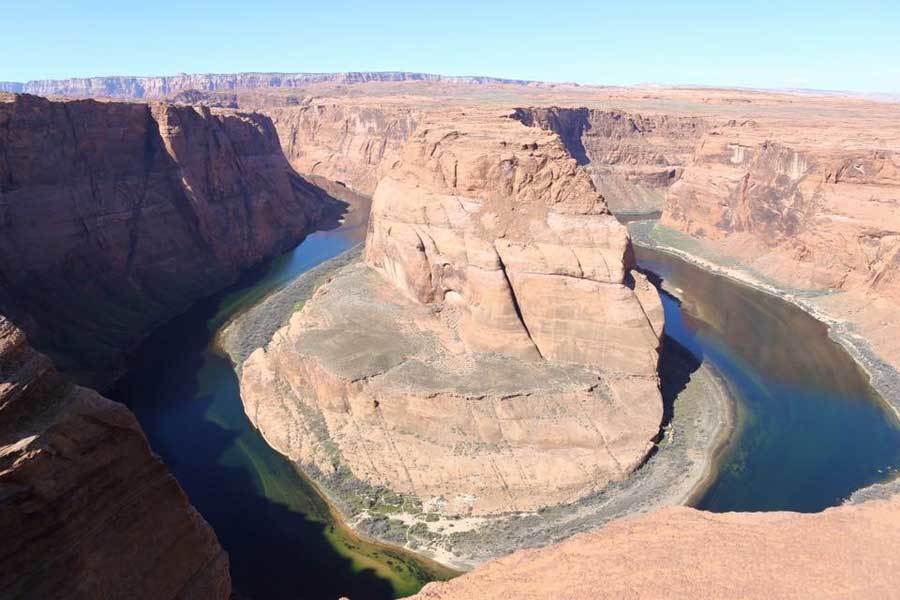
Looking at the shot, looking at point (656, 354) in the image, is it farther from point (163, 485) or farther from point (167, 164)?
point (167, 164)

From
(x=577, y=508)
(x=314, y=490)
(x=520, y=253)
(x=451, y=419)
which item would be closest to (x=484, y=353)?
(x=451, y=419)

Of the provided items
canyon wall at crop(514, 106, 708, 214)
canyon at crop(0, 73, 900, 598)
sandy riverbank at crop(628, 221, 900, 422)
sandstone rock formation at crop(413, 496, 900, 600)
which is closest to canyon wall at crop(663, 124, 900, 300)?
canyon at crop(0, 73, 900, 598)

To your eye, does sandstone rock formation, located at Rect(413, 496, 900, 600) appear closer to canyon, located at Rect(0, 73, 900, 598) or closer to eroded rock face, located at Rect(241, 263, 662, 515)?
canyon, located at Rect(0, 73, 900, 598)

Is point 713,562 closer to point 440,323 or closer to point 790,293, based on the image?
point 440,323

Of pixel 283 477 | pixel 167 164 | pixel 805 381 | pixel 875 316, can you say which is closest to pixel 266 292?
pixel 167 164

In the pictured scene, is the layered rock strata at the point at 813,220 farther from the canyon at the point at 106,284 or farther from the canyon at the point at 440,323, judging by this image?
the canyon at the point at 106,284

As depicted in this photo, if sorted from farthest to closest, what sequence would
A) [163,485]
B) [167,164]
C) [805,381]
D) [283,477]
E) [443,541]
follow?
[167,164], [805,381], [283,477], [443,541], [163,485]
